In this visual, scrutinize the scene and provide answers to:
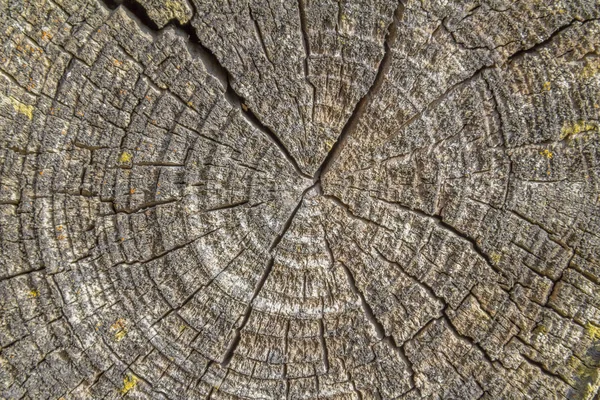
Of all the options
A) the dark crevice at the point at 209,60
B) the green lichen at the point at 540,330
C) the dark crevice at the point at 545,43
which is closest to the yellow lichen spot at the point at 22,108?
the dark crevice at the point at 209,60

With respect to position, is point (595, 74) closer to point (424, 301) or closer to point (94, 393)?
point (424, 301)

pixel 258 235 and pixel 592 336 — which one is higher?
pixel 592 336

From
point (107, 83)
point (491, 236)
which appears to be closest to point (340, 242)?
point (491, 236)

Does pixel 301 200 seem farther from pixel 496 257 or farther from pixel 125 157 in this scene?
pixel 496 257

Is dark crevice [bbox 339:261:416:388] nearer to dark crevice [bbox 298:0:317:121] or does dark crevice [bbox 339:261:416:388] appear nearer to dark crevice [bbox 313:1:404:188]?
dark crevice [bbox 313:1:404:188]

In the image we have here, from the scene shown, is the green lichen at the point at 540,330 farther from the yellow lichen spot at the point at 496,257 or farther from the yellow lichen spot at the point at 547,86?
the yellow lichen spot at the point at 547,86

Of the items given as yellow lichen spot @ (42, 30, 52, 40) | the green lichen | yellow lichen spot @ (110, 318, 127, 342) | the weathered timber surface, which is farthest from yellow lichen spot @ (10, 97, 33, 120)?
the green lichen
